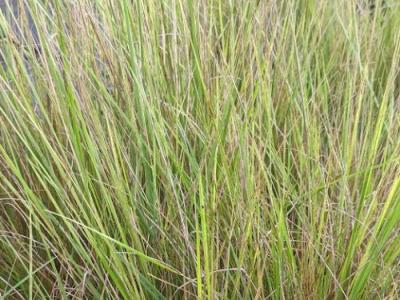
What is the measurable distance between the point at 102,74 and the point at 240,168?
38 cm

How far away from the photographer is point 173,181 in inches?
36.9

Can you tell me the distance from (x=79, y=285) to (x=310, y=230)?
1.06ft

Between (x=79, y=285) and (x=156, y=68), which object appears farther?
(x=156, y=68)

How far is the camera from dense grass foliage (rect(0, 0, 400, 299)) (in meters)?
0.84

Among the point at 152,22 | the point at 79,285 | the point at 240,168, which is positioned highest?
the point at 152,22

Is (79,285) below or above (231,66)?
below

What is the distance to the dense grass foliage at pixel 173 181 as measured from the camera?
2.77ft

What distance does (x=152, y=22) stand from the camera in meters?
1.08

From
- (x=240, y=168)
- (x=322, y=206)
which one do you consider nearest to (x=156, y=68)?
(x=240, y=168)

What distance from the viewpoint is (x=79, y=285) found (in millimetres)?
858

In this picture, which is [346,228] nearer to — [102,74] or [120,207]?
[120,207]

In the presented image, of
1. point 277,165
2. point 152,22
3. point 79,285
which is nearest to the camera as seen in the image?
point 79,285

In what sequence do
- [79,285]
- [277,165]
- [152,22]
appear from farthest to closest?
[152,22] → [277,165] → [79,285]

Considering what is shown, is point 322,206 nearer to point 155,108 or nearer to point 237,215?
point 237,215
